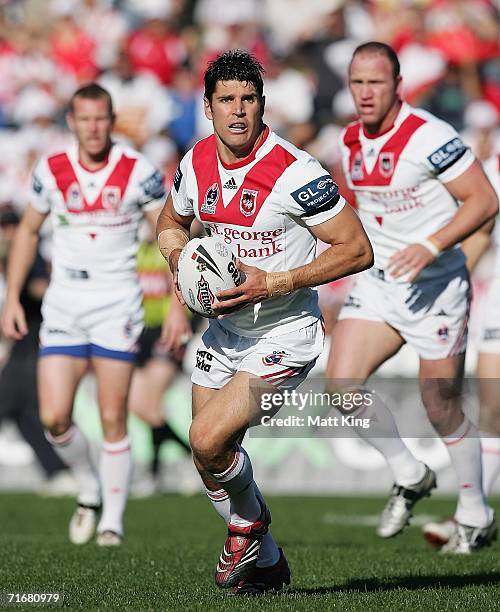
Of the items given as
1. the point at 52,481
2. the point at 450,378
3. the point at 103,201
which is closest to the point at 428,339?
the point at 450,378

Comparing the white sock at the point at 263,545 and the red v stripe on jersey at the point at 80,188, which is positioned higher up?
the red v stripe on jersey at the point at 80,188

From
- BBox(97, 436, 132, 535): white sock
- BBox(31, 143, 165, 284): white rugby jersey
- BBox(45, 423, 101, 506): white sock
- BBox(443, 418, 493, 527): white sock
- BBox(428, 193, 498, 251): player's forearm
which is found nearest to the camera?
BBox(428, 193, 498, 251): player's forearm

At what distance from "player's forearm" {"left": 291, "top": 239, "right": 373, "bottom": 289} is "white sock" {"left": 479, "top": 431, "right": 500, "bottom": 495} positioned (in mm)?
3772

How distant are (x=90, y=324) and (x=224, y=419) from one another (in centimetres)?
362

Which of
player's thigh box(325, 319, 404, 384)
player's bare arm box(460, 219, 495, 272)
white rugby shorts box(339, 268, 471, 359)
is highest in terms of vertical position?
player's bare arm box(460, 219, 495, 272)

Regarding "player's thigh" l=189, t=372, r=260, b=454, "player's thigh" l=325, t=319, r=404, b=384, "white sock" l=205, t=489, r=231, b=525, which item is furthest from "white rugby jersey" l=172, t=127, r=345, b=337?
"player's thigh" l=325, t=319, r=404, b=384

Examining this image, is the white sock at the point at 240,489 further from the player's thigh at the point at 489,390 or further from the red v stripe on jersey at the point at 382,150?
the player's thigh at the point at 489,390

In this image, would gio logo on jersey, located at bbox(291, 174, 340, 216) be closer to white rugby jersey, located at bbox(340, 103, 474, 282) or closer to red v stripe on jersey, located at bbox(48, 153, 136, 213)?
white rugby jersey, located at bbox(340, 103, 474, 282)

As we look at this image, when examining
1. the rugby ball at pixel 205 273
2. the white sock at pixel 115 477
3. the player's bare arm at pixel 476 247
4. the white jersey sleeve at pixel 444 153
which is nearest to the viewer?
the rugby ball at pixel 205 273

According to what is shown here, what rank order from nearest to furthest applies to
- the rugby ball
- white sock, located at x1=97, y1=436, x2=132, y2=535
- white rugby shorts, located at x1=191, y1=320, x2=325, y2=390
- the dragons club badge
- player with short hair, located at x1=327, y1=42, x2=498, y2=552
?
the rugby ball → the dragons club badge → white rugby shorts, located at x1=191, y1=320, x2=325, y2=390 → player with short hair, located at x1=327, y1=42, x2=498, y2=552 → white sock, located at x1=97, y1=436, x2=132, y2=535

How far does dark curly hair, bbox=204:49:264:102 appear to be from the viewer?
21.0 feet

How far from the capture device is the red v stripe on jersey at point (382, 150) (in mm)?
8766

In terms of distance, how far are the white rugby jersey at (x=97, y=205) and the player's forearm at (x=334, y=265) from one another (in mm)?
3698

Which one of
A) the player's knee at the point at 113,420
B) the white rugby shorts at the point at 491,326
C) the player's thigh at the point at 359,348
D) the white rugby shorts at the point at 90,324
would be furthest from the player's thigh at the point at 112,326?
the white rugby shorts at the point at 491,326
